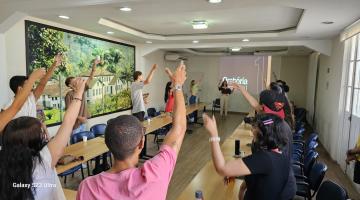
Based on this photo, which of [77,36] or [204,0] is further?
[77,36]

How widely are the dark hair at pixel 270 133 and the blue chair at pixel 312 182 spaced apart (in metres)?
1.31

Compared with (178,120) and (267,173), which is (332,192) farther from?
(178,120)

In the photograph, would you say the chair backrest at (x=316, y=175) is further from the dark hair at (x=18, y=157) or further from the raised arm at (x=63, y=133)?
the dark hair at (x=18, y=157)

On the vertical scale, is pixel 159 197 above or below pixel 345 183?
above

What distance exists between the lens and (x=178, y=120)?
1350 mm

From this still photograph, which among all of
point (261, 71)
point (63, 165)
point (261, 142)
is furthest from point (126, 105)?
point (261, 71)

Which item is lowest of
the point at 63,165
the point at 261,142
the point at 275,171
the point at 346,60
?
the point at 63,165

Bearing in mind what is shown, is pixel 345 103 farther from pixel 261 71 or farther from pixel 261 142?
pixel 261 71

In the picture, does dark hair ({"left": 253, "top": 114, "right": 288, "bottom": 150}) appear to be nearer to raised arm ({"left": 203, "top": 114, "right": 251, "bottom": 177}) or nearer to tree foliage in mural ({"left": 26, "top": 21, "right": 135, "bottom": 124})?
raised arm ({"left": 203, "top": 114, "right": 251, "bottom": 177})

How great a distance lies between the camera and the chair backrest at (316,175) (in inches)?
105

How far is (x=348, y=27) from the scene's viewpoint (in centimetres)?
455

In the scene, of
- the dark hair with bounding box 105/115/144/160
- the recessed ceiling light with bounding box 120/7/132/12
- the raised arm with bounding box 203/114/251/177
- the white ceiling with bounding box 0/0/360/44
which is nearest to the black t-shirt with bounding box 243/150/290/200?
the raised arm with bounding box 203/114/251/177

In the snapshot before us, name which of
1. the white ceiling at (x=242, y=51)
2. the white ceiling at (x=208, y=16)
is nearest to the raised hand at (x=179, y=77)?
the white ceiling at (x=208, y=16)

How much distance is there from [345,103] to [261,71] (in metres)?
6.78
